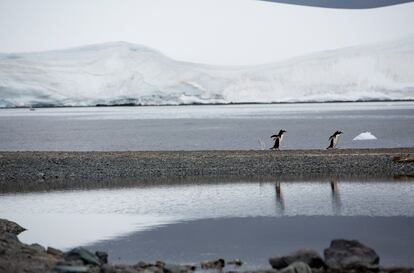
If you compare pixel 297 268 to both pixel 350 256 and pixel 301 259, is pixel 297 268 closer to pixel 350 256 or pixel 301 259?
pixel 301 259

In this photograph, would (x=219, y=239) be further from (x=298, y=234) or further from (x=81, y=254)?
(x=81, y=254)

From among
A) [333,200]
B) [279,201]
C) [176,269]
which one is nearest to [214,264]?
[176,269]

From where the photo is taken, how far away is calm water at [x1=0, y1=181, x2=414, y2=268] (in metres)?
A: 15.0

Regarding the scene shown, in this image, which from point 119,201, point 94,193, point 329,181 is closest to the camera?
point 119,201

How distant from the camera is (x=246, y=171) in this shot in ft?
95.7

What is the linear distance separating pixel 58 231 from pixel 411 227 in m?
7.60

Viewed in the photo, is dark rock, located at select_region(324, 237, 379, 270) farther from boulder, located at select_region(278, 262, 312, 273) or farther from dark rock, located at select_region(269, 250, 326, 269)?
boulder, located at select_region(278, 262, 312, 273)

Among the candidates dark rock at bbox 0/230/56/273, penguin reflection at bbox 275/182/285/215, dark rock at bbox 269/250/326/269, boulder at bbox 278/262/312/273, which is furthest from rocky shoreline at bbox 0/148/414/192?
boulder at bbox 278/262/312/273

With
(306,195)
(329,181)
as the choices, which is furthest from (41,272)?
(329,181)

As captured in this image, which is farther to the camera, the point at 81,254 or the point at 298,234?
the point at 298,234

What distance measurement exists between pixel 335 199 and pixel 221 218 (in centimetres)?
435

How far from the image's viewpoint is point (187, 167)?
3019cm

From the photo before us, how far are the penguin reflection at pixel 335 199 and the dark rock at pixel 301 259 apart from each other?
6703 millimetres

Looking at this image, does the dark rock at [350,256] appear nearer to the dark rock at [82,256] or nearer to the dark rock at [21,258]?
the dark rock at [82,256]
